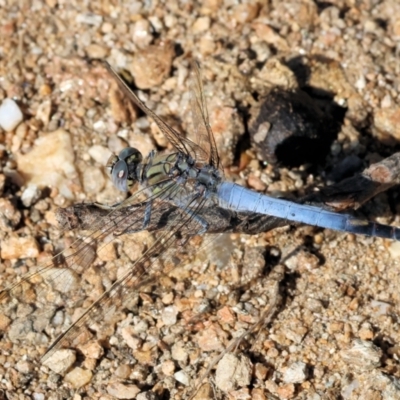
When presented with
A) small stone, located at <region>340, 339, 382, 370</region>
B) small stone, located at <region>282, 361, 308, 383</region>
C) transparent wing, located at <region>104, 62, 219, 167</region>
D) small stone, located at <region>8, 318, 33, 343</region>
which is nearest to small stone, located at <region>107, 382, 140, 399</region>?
small stone, located at <region>8, 318, 33, 343</region>

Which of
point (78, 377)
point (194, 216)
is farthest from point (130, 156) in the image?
point (78, 377)

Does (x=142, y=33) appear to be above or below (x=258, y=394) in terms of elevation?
above

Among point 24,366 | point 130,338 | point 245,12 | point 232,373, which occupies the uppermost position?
point 245,12

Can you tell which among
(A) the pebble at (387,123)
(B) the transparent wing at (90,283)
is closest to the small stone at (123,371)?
(B) the transparent wing at (90,283)

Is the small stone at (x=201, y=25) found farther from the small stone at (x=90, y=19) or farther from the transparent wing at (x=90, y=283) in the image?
the transparent wing at (x=90, y=283)

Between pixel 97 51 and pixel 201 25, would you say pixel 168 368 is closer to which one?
pixel 97 51

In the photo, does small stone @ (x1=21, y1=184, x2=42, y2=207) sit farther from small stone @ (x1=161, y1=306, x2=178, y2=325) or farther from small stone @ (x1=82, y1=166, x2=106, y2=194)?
small stone @ (x1=161, y1=306, x2=178, y2=325)
